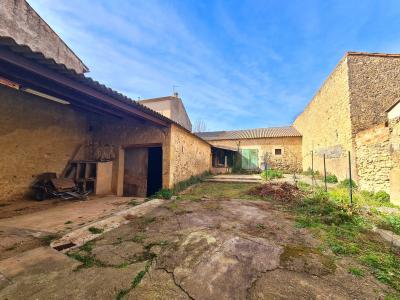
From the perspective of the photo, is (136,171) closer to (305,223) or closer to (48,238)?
(48,238)

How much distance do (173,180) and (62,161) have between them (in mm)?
4474

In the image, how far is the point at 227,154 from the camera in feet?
61.3

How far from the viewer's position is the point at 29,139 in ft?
20.7

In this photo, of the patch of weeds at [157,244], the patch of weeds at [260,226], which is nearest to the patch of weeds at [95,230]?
the patch of weeds at [157,244]

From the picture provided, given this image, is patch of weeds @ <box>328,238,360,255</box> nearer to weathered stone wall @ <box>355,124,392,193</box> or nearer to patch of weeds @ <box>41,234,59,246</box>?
patch of weeds @ <box>41,234,59,246</box>

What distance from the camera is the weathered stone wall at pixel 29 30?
6.09 metres

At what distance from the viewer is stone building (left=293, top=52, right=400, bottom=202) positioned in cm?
689

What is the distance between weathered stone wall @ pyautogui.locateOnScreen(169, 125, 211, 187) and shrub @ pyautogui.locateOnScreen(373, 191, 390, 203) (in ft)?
23.6

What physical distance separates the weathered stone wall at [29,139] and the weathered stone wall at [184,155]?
4350mm

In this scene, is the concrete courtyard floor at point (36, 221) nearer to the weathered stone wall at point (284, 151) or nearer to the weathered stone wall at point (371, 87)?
the weathered stone wall at point (371, 87)

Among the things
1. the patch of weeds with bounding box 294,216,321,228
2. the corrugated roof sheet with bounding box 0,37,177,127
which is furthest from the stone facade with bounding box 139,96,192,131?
the patch of weeds with bounding box 294,216,321,228

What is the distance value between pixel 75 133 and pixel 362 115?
13.1m

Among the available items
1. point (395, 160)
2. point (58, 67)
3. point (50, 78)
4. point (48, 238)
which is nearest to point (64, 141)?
point (50, 78)

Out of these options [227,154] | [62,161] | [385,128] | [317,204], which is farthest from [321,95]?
[62,161]
